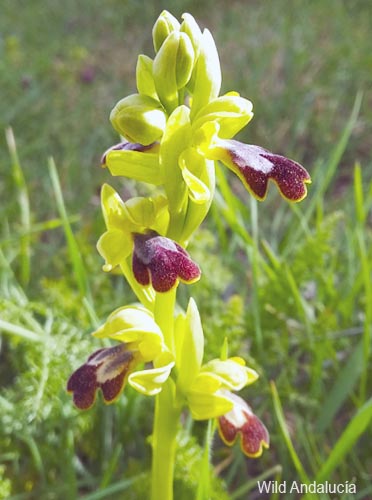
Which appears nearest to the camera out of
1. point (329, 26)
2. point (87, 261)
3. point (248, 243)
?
point (248, 243)

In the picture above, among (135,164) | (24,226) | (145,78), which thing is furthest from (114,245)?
(24,226)

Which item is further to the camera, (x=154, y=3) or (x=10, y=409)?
(x=154, y=3)

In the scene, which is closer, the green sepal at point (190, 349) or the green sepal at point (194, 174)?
the green sepal at point (194, 174)

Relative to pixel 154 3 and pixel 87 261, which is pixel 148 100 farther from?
pixel 154 3

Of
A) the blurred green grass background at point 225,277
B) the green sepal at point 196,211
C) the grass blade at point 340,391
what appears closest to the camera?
the green sepal at point 196,211

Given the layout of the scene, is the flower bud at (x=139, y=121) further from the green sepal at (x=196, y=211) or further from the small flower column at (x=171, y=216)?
the green sepal at (x=196, y=211)

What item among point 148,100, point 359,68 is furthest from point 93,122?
point 148,100

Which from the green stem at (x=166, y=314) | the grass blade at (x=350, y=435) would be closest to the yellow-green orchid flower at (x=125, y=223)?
the green stem at (x=166, y=314)
